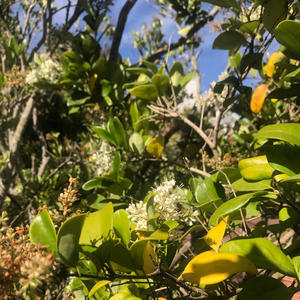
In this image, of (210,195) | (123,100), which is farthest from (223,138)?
(210,195)

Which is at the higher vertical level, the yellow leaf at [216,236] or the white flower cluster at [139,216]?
the white flower cluster at [139,216]

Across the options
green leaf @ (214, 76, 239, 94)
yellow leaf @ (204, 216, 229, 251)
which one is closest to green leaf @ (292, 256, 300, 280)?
yellow leaf @ (204, 216, 229, 251)

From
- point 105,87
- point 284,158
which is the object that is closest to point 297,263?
point 284,158

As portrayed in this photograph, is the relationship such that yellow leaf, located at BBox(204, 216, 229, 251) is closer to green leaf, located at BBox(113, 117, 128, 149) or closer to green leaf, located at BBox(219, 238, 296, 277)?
green leaf, located at BBox(219, 238, 296, 277)

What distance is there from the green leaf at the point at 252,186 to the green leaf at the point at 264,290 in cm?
15

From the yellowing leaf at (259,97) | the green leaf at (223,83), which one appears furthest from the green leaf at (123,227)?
the yellowing leaf at (259,97)

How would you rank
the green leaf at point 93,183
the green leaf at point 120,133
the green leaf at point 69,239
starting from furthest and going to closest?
the green leaf at point 120,133
the green leaf at point 93,183
the green leaf at point 69,239

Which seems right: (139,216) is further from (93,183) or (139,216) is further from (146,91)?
(146,91)

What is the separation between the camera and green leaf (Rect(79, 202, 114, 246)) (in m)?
0.46

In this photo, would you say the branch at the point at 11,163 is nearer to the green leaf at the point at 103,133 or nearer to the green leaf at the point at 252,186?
the green leaf at the point at 103,133

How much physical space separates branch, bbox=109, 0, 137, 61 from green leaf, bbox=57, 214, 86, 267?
1.46m

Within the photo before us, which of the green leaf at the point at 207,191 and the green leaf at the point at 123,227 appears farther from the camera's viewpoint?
the green leaf at the point at 207,191

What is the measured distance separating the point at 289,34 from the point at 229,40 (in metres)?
0.28

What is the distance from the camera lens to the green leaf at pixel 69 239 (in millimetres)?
399
